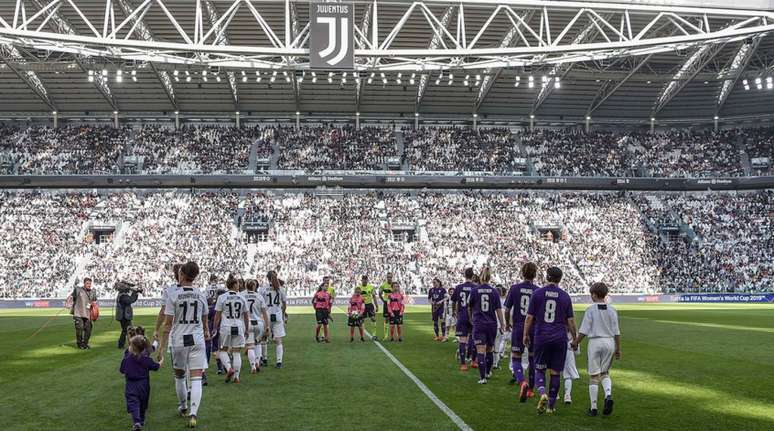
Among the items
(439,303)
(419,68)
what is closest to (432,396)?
(439,303)

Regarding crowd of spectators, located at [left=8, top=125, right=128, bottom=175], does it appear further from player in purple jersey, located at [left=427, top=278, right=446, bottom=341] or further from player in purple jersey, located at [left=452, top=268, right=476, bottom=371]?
player in purple jersey, located at [left=452, top=268, right=476, bottom=371]

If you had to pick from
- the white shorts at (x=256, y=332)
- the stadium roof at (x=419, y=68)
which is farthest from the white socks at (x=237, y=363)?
the stadium roof at (x=419, y=68)

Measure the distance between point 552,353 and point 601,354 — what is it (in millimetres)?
671

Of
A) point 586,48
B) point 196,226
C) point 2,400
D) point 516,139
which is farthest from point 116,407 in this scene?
point 516,139

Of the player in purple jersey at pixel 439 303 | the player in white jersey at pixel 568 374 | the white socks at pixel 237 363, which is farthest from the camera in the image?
the player in purple jersey at pixel 439 303

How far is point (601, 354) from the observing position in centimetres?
952

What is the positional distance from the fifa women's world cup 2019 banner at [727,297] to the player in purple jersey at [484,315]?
41.2 meters

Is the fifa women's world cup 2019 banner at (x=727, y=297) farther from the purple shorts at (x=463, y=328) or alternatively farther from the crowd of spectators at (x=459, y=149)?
the purple shorts at (x=463, y=328)

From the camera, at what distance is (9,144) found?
58156 mm

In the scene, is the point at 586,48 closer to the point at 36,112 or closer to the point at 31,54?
the point at 31,54

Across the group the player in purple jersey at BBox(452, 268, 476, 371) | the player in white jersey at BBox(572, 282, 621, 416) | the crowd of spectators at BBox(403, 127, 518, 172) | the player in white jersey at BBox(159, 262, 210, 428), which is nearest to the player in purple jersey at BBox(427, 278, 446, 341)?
the player in purple jersey at BBox(452, 268, 476, 371)

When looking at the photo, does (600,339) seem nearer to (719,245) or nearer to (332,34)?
(332,34)

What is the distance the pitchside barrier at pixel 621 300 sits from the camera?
149 ft

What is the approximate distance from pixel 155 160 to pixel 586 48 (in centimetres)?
3904
